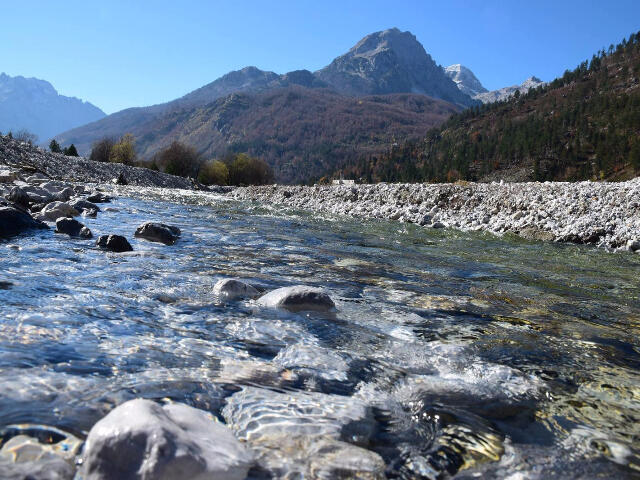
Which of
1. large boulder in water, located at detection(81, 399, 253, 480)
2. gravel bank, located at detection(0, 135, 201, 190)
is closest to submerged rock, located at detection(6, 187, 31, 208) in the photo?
large boulder in water, located at detection(81, 399, 253, 480)

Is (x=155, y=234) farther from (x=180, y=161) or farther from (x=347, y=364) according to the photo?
(x=180, y=161)

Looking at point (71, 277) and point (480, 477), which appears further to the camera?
point (71, 277)

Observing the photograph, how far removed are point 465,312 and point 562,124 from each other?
266 ft

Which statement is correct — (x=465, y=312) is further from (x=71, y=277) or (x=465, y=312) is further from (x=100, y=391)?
(x=71, y=277)

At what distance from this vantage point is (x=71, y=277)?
14.7ft

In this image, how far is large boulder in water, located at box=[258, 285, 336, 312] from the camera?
4027 millimetres

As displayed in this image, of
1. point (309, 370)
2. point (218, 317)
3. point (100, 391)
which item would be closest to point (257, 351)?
point (309, 370)

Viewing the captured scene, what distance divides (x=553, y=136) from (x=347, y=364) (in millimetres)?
75867

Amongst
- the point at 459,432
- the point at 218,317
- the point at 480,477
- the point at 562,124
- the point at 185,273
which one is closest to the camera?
the point at 480,477

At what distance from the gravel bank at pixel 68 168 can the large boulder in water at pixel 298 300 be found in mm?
24740

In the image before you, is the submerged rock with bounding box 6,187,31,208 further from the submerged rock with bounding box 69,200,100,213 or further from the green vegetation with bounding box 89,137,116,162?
the green vegetation with bounding box 89,137,116,162

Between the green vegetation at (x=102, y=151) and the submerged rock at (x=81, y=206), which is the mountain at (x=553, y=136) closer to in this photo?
the submerged rock at (x=81, y=206)

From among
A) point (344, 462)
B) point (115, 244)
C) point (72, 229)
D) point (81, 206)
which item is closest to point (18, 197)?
point (81, 206)

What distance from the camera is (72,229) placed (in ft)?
24.7
